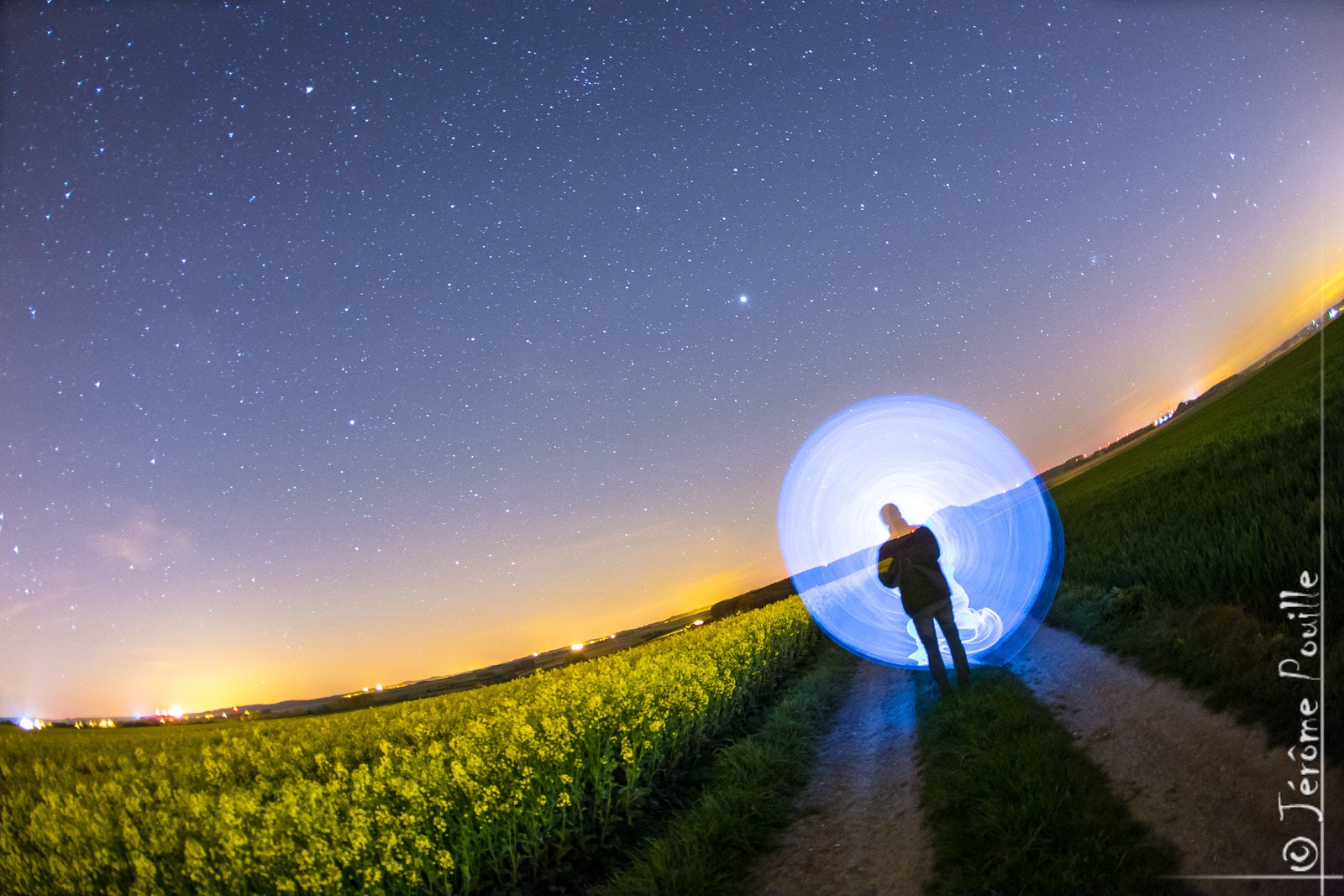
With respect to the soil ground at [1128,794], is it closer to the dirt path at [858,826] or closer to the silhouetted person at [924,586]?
the dirt path at [858,826]

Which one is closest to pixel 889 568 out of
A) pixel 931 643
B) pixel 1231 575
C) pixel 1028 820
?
pixel 931 643

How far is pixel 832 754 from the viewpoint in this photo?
7.28 metres

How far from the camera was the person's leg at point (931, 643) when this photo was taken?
7.99 metres

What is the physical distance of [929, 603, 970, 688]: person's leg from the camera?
25.6ft

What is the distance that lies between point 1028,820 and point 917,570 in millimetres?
4280

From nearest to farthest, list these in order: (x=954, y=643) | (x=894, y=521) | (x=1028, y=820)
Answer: (x=1028, y=820), (x=954, y=643), (x=894, y=521)

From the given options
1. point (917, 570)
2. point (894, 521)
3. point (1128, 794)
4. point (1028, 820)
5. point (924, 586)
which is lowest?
point (1128, 794)

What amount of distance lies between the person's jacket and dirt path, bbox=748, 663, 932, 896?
5.16 ft

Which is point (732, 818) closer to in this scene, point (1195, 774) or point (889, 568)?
point (1195, 774)

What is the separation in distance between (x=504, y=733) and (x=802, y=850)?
304 cm

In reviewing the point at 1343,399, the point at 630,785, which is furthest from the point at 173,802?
the point at 1343,399

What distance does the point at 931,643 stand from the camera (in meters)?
8.12

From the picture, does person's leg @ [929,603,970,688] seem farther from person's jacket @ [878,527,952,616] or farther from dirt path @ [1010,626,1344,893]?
dirt path @ [1010,626,1344,893]

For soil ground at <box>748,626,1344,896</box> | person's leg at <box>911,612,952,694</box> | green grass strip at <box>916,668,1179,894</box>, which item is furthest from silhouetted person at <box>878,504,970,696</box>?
green grass strip at <box>916,668,1179,894</box>
